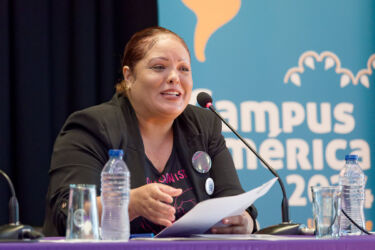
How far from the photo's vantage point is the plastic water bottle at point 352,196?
147 centimetres

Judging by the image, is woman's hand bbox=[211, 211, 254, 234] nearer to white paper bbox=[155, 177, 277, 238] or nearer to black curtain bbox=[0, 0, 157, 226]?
white paper bbox=[155, 177, 277, 238]

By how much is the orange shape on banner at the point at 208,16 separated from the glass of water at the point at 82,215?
6.78 feet

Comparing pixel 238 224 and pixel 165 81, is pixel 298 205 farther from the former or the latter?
pixel 238 224

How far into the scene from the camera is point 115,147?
1.83m

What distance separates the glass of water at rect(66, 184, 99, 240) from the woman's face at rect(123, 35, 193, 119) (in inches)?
35.8

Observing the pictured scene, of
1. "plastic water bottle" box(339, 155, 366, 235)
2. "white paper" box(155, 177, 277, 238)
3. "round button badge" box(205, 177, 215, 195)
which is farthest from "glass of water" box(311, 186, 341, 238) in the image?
"round button badge" box(205, 177, 215, 195)

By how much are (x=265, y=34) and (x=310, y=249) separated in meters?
2.33

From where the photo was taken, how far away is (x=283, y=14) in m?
3.27

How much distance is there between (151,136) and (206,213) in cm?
83

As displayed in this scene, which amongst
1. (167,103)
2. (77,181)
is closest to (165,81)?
(167,103)

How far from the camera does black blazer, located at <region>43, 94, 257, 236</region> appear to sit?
1.66 metres

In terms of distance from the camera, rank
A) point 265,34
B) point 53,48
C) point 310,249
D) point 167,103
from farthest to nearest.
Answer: point 265,34, point 53,48, point 167,103, point 310,249

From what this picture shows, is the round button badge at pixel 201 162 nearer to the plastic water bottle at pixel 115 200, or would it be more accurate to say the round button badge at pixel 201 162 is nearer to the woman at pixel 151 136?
the woman at pixel 151 136

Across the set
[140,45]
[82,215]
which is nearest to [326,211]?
[82,215]
